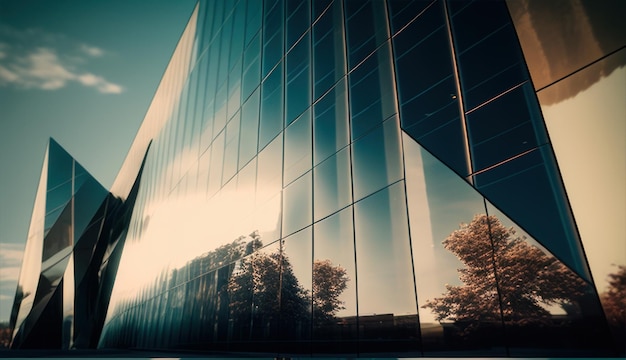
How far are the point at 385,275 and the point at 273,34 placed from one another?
38.4 feet

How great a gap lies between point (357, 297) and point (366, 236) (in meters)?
1.45

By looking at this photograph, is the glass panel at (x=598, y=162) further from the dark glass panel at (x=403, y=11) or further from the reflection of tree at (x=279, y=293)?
the reflection of tree at (x=279, y=293)

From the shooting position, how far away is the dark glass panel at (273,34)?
15328 mm

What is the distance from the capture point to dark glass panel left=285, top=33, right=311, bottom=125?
42.6 feet

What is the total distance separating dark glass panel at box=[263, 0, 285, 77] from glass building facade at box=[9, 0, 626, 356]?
0.30ft

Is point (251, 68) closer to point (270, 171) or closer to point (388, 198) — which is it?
point (270, 171)

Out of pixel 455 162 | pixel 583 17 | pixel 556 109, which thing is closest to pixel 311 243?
pixel 455 162

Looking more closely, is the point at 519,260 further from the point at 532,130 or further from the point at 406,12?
the point at 406,12

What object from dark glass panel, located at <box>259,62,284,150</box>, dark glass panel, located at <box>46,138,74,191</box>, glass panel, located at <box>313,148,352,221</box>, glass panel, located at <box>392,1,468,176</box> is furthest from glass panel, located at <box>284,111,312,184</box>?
dark glass panel, located at <box>46,138,74,191</box>

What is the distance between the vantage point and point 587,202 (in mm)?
5188

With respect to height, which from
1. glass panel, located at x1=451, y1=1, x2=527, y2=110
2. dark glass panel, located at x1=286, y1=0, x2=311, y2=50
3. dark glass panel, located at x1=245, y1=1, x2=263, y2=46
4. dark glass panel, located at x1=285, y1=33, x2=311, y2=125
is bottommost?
glass panel, located at x1=451, y1=1, x2=527, y2=110

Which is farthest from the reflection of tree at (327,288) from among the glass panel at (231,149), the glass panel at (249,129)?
the glass panel at (231,149)

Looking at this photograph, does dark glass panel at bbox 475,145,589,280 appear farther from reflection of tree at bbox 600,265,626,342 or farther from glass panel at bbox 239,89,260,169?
glass panel at bbox 239,89,260,169

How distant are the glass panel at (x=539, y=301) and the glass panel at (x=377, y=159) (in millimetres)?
2740
